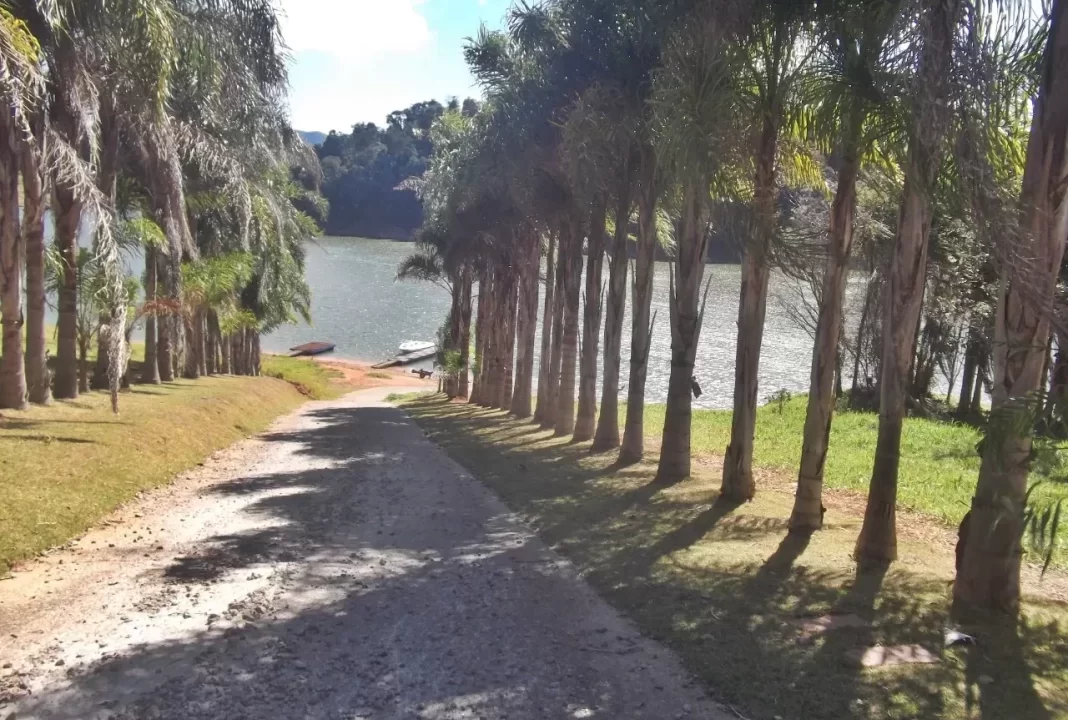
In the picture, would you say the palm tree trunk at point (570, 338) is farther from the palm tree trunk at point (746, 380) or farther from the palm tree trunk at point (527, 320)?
the palm tree trunk at point (746, 380)

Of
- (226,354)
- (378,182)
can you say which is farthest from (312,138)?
(226,354)

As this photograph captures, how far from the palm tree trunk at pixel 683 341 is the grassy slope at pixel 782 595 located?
52 cm

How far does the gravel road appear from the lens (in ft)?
17.1

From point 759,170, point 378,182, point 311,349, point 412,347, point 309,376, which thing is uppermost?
point 378,182

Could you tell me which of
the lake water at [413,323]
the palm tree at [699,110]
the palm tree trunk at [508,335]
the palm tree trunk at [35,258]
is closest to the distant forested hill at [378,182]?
the lake water at [413,323]

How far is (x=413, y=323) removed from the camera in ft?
268

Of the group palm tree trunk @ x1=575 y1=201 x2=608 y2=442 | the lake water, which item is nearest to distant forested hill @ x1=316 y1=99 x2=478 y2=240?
the lake water

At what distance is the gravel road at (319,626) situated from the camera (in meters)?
5.20

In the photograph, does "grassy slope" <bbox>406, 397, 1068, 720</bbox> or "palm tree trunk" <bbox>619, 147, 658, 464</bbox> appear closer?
"grassy slope" <bbox>406, 397, 1068, 720</bbox>

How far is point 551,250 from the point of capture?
898 inches

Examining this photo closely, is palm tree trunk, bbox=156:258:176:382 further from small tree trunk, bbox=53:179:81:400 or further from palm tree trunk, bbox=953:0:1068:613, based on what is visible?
palm tree trunk, bbox=953:0:1068:613

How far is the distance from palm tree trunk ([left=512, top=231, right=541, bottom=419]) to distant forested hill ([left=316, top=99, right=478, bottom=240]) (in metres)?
66.9

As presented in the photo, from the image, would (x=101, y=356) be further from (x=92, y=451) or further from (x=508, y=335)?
(x=508, y=335)

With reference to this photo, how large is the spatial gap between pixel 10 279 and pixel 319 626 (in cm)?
1043
